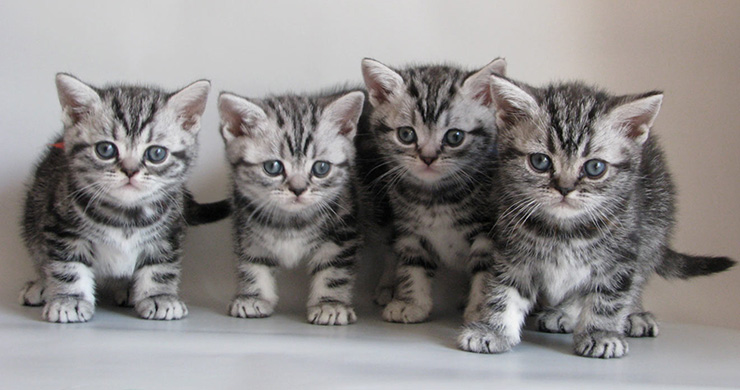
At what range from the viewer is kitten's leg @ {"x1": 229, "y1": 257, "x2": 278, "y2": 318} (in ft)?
8.38

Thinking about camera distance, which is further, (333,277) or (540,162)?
(333,277)

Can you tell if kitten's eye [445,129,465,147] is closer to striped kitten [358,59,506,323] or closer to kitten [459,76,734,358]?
striped kitten [358,59,506,323]

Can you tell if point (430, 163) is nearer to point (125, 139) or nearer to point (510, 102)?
point (510, 102)

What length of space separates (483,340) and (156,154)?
1.15 metres

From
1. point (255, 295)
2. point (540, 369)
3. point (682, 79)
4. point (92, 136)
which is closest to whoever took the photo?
point (540, 369)

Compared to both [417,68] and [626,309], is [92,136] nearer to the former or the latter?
[417,68]

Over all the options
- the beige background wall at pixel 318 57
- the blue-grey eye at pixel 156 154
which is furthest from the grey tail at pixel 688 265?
the blue-grey eye at pixel 156 154

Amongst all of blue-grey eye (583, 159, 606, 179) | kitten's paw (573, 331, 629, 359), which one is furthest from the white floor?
blue-grey eye (583, 159, 606, 179)

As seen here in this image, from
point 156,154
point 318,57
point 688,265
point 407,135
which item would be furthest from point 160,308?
point 688,265

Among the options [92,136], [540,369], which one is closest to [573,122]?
[540,369]

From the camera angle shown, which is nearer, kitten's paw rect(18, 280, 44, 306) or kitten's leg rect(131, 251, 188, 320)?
kitten's leg rect(131, 251, 188, 320)

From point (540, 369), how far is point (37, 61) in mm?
2303

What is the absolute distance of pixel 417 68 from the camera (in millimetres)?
2678

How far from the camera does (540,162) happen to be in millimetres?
2055
